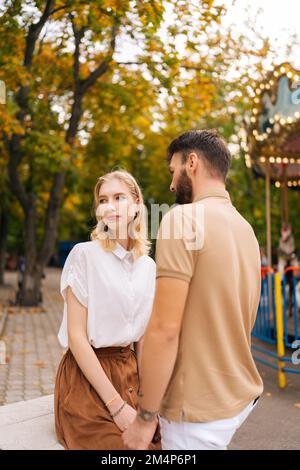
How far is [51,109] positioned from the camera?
15812 mm

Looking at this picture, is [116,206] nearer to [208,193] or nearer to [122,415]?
[208,193]

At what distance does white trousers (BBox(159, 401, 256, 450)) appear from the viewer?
206cm

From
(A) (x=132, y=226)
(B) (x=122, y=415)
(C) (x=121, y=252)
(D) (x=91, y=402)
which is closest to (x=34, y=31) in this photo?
(A) (x=132, y=226)

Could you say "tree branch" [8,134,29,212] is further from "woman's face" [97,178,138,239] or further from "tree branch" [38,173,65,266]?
"woman's face" [97,178,138,239]

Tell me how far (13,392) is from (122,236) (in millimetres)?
4214

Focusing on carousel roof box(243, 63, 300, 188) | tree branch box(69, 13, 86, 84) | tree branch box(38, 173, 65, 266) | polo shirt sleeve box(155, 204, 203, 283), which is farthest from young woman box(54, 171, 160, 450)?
tree branch box(38, 173, 65, 266)

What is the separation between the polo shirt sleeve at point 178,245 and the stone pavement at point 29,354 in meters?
4.53

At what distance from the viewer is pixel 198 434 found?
2057mm

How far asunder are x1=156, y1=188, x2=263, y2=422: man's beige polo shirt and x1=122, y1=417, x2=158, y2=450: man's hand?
80mm

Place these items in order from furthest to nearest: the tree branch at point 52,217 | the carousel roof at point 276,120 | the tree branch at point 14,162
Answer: the tree branch at point 52,217 < the tree branch at point 14,162 < the carousel roof at point 276,120

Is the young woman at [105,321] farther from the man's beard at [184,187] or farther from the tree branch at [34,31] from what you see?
the tree branch at [34,31]

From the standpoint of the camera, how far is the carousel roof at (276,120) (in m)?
9.07

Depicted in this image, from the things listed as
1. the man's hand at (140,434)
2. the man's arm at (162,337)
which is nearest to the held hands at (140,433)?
the man's hand at (140,434)
